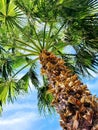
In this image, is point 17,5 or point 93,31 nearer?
point 17,5

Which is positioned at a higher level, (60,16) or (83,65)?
(60,16)

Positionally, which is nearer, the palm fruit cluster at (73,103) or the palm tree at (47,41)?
the palm fruit cluster at (73,103)

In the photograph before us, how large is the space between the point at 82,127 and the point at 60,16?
4953 mm

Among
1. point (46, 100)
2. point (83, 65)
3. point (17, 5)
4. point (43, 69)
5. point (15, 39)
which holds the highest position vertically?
point (17, 5)

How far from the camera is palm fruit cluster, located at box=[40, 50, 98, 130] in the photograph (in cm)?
524

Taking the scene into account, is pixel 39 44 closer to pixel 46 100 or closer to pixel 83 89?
pixel 46 100

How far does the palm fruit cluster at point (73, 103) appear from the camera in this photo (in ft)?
17.2

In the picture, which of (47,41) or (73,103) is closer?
(73,103)

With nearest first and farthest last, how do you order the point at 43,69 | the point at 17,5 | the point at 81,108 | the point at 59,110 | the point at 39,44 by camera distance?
the point at 81,108, the point at 59,110, the point at 43,69, the point at 17,5, the point at 39,44

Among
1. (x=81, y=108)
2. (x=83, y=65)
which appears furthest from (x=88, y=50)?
(x=81, y=108)

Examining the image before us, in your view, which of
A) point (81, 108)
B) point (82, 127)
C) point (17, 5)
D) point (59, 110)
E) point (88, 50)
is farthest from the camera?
point (88, 50)

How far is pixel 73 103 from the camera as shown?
5715mm

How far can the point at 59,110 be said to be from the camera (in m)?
5.92

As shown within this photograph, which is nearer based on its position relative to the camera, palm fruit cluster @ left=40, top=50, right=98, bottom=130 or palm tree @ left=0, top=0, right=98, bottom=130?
palm fruit cluster @ left=40, top=50, right=98, bottom=130
